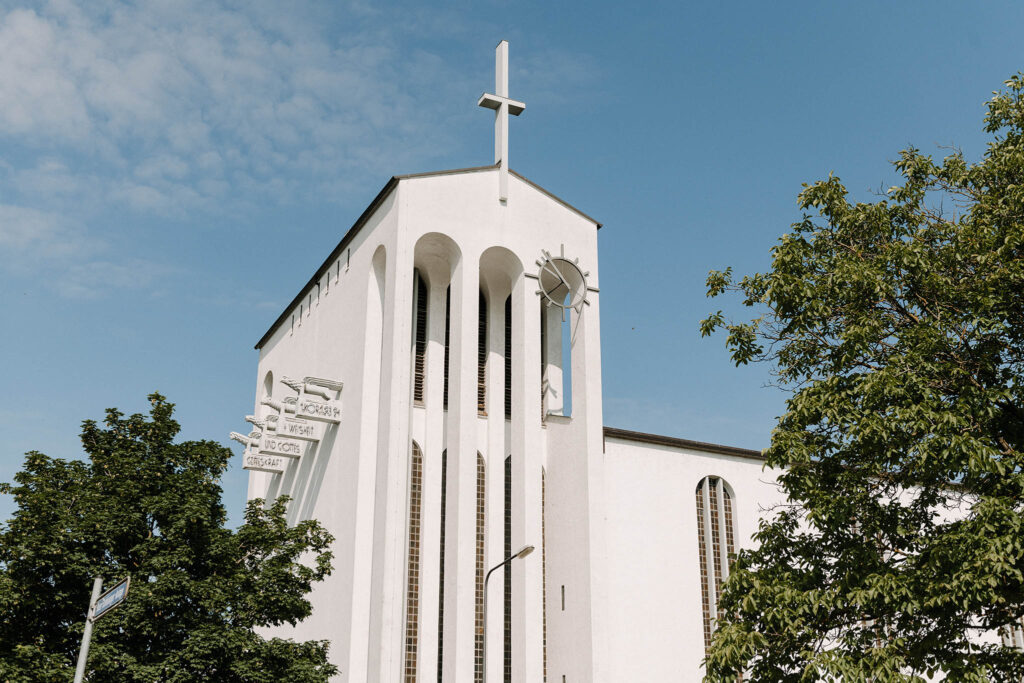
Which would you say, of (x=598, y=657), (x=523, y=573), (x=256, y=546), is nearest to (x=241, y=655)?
(x=256, y=546)

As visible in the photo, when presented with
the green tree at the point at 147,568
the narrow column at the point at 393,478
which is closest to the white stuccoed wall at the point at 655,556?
the narrow column at the point at 393,478

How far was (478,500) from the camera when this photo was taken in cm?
2941

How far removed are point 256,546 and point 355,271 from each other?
11712mm

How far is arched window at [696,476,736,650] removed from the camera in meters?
33.7

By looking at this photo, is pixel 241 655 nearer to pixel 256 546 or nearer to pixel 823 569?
pixel 256 546

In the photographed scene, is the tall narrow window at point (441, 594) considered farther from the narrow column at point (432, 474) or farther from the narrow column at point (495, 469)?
the narrow column at point (495, 469)

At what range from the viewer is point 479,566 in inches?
1118

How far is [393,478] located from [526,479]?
3.96 metres

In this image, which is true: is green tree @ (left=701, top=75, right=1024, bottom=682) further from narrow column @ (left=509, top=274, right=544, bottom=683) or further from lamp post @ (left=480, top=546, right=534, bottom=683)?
narrow column @ (left=509, top=274, right=544, bottom=683)

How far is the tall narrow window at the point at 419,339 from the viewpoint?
30.4 metres

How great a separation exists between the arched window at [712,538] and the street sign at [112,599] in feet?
77.2

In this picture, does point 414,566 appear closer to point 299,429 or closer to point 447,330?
point 299,429

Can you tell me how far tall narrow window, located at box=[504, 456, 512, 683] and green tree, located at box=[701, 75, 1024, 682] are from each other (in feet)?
39.8

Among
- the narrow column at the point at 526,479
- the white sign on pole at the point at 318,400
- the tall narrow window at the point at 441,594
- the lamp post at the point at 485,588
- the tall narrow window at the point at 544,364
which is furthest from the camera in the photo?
the tall narrow window at the point at 544,364
